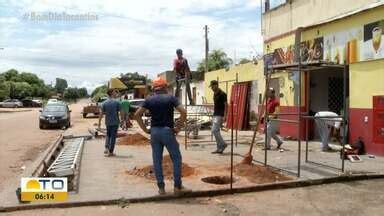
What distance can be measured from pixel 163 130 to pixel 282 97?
1243 centimetres

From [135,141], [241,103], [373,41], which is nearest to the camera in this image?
[373,41]

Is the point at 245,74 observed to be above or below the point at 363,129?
above

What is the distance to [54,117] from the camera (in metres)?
31.5

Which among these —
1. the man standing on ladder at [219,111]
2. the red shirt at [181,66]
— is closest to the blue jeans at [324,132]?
the man standing on ladder at [219,111]

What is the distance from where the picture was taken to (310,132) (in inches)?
748

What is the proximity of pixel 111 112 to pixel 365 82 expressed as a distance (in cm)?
671

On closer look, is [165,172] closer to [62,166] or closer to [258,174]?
[258,174]

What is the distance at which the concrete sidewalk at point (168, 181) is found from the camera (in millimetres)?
9148

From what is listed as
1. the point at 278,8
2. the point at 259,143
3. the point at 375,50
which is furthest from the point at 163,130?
the point at 278,8

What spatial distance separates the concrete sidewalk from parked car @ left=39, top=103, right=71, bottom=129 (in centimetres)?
1453

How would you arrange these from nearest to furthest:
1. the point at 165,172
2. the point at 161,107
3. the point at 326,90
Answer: the point at 161,107 < the point at 165,172 < the point at 326,90

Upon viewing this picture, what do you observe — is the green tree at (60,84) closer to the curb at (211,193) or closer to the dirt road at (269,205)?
the curb at (211,193)

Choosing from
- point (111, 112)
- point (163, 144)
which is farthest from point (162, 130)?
point (111, 112)

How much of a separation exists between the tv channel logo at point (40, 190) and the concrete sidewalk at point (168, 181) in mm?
205
